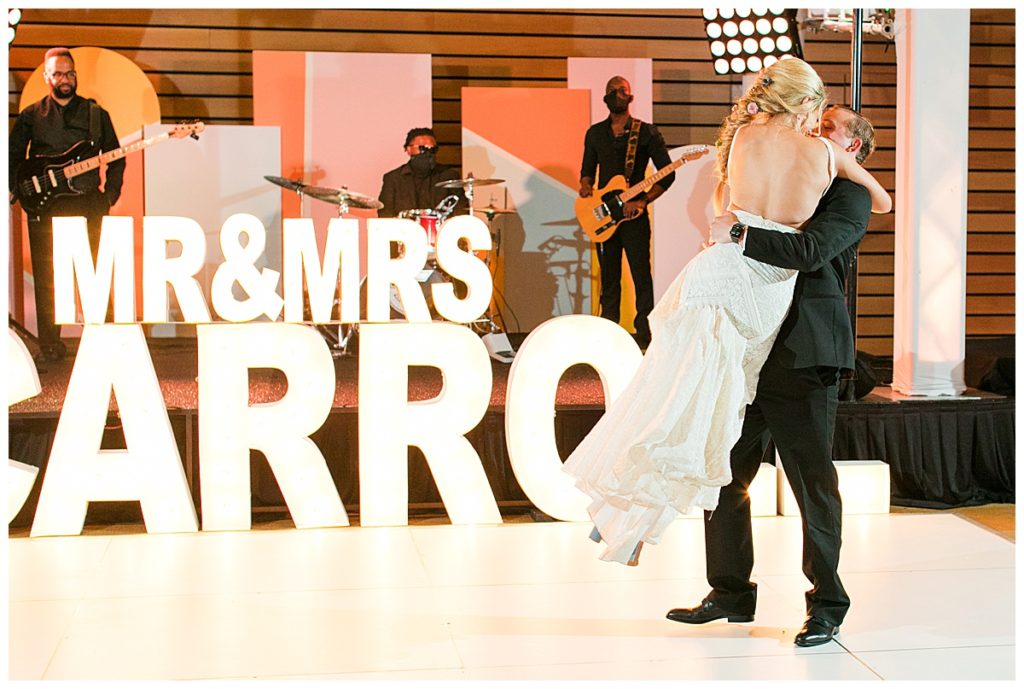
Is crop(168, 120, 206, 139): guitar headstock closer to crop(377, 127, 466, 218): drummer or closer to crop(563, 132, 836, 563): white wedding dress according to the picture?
crop(377, 127, 466, 218): drummer

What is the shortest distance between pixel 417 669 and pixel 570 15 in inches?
253

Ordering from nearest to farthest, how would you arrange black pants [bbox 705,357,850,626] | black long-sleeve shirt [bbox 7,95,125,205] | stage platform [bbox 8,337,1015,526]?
black pants [bbox 705,357,850,626]
stage platform [bbox 8,337,1015,526]
black long-sleeve shirt [bbox 7,95,125,205]

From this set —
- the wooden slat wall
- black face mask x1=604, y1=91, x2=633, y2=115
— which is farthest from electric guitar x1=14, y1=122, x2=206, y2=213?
black face mask x1=604, y1=91, x2=633, y2=115

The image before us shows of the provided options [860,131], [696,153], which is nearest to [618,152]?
[696,153]

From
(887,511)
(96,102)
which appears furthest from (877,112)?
(96,102)

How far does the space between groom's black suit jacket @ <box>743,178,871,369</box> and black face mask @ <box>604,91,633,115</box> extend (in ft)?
15.3

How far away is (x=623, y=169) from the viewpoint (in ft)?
25.3

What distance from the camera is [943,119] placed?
544 centimetres

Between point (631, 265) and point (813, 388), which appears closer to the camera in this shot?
point (813, 388)

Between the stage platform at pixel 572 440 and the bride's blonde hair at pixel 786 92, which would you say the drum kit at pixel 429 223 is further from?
the bride's blonde hair at pixel 786 92

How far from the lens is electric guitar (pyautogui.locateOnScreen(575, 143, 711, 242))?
7.57 m

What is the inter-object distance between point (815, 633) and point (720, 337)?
81 centimetres

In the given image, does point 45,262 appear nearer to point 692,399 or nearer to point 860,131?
point 692,399

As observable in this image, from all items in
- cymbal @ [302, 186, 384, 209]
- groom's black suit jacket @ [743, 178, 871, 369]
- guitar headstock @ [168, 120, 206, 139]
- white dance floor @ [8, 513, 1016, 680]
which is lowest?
white dance floor @ [8, 513, 1016, 680]
